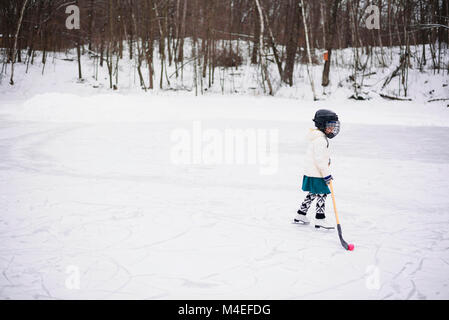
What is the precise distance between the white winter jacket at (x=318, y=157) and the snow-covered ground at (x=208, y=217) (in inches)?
25.2

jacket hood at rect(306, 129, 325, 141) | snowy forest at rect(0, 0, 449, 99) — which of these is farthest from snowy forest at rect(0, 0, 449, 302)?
snowy forest at rect(0, 0, 449, 99)

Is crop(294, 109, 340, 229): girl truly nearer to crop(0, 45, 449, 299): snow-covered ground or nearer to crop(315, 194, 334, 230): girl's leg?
crop(315, 194, 334, 230): girl's leg

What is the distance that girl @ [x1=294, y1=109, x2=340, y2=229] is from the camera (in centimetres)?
368

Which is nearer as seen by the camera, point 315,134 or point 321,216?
point 315,134

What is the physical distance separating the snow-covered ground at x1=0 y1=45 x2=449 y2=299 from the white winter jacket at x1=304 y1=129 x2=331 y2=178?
2.10 feet

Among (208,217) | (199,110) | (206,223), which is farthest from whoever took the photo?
(199,110)

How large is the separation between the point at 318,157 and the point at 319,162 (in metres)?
0.05

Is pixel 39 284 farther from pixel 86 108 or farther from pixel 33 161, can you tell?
pixel 86 108

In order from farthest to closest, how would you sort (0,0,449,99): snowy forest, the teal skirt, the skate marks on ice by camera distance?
(0,0,449,99): snowy forest, the teal skirt, the skate marks on ice

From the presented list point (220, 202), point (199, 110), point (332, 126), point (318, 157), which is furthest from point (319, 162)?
point (199, 110)

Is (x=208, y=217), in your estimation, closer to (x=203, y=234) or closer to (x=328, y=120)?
(x=203, y=234)

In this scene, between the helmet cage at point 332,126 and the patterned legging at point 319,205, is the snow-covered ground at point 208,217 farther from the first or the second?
the helmet cage at point 332,126

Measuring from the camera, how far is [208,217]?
13.5 ft

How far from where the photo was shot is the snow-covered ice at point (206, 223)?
8.84ft
